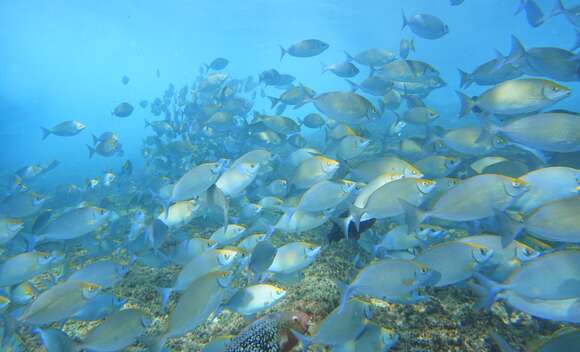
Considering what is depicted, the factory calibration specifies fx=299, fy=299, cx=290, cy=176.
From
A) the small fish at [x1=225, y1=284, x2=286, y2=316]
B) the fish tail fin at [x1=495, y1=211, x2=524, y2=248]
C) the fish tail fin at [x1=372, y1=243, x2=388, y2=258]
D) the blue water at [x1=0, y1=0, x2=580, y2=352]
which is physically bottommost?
the blue water at [x1=0, y1=0, x2=580, y2=352]

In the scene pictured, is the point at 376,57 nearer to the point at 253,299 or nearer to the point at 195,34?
the point at 253,299

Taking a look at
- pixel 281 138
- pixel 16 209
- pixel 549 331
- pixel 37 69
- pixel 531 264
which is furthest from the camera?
pixel 37 69

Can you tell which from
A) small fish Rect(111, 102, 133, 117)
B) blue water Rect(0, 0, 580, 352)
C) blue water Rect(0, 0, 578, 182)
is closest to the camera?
small fish Rect(111, 102, 133, 117)

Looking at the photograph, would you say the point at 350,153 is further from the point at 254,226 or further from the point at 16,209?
the point at 16,209

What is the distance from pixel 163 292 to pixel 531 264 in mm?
2922

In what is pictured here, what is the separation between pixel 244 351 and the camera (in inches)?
87.0

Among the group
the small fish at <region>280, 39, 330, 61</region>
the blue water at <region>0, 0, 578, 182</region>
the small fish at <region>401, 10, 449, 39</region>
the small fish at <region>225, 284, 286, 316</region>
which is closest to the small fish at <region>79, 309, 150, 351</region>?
the small fish at <region>225, 284, 286, 316</region>

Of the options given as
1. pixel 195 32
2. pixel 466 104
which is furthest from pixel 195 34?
pixel 466 104

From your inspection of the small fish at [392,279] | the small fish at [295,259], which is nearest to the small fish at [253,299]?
the small fish at [295,259]

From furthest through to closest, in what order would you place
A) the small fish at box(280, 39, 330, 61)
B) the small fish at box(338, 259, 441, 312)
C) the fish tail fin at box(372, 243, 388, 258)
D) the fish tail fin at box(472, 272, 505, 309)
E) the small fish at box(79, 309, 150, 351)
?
the small fish at box(280, 39, 330, 61) → the fish tail fin at box(372, 243, 388, 258) → the small fish at box(79, 309, 150, 351) → the small fish at box(338, 259, 441, 312) → the fish tail fin at box(472, 272, 505, 309)

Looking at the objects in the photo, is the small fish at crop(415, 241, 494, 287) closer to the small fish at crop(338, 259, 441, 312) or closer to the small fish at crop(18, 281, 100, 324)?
the small fish at crop(338, 259, 441, 312)

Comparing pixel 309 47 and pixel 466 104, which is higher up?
pixel 309 47

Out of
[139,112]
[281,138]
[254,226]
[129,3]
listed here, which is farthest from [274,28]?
[139,112]

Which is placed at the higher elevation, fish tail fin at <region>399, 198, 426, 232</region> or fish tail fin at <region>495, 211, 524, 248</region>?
fish tail fin at <region>495, 211, 524, 248</region>
